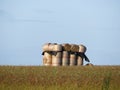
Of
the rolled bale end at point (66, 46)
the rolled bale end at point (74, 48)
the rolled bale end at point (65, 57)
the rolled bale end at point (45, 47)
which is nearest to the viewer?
the rolled bale end at point (65, 57)

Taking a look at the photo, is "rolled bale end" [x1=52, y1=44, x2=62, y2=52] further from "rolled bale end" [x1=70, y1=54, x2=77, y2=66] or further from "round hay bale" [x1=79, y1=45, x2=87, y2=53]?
"round hay bale" [x1=79, y1=45, x2=87, y2=53]

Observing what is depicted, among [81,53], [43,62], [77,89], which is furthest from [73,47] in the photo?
[77,89]

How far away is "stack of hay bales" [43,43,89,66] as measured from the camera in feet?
163

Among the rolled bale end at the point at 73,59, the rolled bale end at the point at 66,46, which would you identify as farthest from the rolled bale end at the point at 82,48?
the rolled bale end at the point at 66,46

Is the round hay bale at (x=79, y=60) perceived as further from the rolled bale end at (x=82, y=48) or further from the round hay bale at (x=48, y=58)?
the round hay bale at (x=48, y=58)

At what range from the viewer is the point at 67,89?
54.1 ft

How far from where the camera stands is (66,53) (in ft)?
163

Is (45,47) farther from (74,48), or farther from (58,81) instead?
(58,81)

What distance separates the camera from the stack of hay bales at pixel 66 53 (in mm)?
49562

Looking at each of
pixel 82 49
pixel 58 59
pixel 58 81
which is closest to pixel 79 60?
pixel 82 49

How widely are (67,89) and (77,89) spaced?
453 millimetres

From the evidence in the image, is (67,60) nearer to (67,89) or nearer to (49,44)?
(49,44)

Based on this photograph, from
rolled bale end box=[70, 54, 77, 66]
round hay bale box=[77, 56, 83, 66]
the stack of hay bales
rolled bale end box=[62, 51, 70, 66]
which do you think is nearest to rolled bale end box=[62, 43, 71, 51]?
the stack of hay bales

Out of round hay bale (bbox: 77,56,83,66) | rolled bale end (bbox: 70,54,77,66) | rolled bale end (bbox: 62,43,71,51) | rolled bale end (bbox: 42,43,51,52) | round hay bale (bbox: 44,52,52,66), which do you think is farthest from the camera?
round hay bale (bbox: 44,52,52,66)
